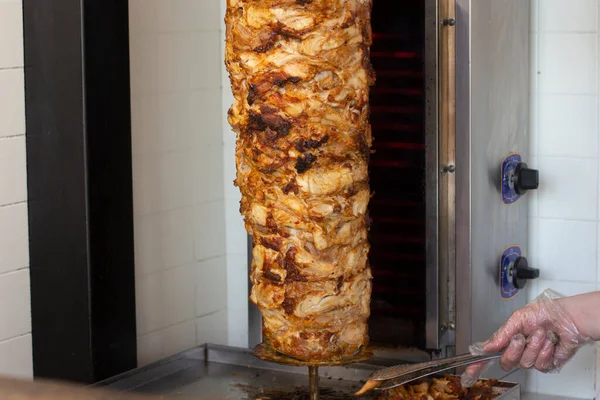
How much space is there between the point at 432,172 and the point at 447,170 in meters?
0.04

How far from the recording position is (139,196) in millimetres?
3070

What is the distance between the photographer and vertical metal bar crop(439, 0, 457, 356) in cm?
248

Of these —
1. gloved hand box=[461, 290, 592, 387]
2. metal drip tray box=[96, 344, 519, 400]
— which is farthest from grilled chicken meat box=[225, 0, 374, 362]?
metal drip tray box=[96, 344, 519, 400]

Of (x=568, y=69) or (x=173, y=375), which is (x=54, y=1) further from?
(x=568, y=69)

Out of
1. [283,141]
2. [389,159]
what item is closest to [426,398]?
[389,159]

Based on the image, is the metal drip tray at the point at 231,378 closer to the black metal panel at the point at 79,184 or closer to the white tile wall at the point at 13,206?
the black metal panel at the point at 79,184

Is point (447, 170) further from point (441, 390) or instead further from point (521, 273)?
point (441, 390)

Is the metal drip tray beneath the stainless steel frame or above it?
beneath

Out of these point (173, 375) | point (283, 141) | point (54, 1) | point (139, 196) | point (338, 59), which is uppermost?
point (54, 1)

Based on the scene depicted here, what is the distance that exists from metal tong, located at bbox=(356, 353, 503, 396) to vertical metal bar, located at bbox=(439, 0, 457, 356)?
0.47 metres

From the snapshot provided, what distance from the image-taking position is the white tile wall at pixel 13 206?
2.62 meters

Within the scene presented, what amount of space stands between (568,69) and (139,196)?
1.43m

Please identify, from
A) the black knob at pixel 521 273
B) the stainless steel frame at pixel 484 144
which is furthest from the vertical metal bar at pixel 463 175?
the black knob at pixel 521 273

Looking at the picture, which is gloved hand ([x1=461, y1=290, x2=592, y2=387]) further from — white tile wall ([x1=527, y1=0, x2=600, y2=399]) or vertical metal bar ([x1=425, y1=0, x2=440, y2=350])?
white tile wall ([x1=527, y1=0, x2=600, y2=399])
